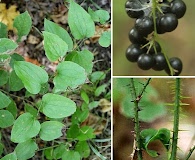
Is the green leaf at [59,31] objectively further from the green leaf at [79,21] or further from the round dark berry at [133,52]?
the round dark berry at [133,52]

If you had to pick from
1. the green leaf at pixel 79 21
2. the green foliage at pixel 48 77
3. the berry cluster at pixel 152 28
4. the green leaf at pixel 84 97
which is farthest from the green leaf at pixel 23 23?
the green leaf at pixel 84 97

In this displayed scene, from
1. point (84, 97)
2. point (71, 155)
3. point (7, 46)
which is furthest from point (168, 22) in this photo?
point (84, 97)

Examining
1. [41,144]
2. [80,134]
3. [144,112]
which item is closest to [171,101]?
[144,112]

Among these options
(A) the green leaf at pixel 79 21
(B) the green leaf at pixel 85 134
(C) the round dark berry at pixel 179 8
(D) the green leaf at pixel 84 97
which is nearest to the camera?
(C) the round dark berry at pixel 179 8

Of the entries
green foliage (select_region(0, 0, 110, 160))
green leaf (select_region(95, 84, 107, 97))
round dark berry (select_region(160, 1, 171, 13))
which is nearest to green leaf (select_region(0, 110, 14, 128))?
green foliage (select_region(0, 0, 110, 160))

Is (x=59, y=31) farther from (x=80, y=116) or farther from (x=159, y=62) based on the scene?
(x=80, y=116)

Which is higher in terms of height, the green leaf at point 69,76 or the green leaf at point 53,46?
the green leaf at point 53,46
